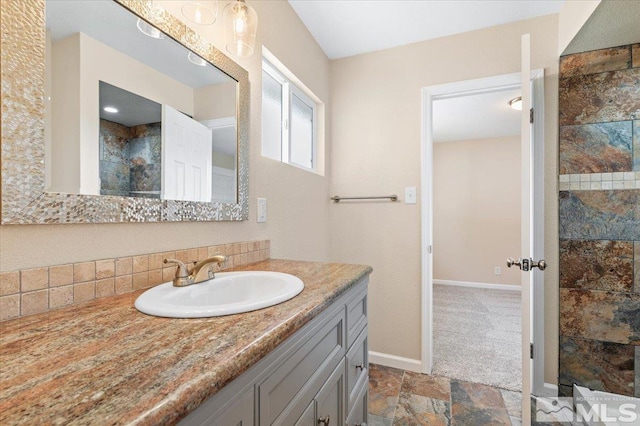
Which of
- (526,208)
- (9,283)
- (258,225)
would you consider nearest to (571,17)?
(526,208)

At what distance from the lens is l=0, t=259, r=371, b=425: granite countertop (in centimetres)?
37

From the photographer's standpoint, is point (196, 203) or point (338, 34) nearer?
point (196, 203)

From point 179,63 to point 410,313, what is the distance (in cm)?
203

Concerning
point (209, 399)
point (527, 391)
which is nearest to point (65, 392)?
point (209, 399)

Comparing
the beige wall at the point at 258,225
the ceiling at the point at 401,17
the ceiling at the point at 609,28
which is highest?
the ceiling at the point at 401,17

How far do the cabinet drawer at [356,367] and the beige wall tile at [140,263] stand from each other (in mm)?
758

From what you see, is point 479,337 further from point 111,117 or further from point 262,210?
point 111,117

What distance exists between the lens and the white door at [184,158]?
103 centimetres

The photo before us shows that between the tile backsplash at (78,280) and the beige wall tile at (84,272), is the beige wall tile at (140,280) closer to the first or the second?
the tile backsplash at (78,280)

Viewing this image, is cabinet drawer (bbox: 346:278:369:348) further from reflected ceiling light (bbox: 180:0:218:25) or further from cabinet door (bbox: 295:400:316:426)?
reflected ceiling light (bbox: 180:0:218:25)

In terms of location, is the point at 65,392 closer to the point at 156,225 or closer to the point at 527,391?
the point at 156,225

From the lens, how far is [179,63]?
1.08 meters

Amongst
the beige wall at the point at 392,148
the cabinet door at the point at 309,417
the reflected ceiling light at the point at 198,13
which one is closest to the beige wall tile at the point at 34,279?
the cabinet door at the point at 309,417

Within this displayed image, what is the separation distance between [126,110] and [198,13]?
0.50 m
